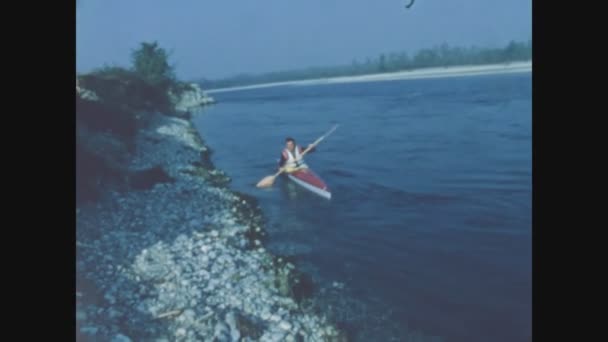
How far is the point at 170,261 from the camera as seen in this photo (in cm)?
472

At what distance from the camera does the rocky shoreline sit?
153 inches

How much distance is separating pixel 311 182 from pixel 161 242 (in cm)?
248

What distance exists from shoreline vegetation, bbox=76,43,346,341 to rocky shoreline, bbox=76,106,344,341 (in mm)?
10

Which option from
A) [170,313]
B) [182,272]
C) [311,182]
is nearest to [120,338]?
[170,313]

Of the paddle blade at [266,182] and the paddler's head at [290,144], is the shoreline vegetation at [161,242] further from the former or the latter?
the paddler's head at [290,144]

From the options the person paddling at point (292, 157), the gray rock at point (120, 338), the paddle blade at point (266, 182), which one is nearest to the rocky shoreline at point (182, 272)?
the gray rock at point (120, 338)

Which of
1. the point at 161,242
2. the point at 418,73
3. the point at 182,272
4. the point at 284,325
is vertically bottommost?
the point at 284,325

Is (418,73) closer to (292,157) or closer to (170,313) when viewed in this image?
(292,157)

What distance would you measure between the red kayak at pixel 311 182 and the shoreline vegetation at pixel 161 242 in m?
Result: 0.80

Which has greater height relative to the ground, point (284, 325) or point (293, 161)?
point (293, 161)

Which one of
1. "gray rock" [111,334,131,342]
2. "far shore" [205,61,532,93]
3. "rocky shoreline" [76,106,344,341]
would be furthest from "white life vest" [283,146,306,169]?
"gray rock" [111,334,131,342]

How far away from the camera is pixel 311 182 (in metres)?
6.75
